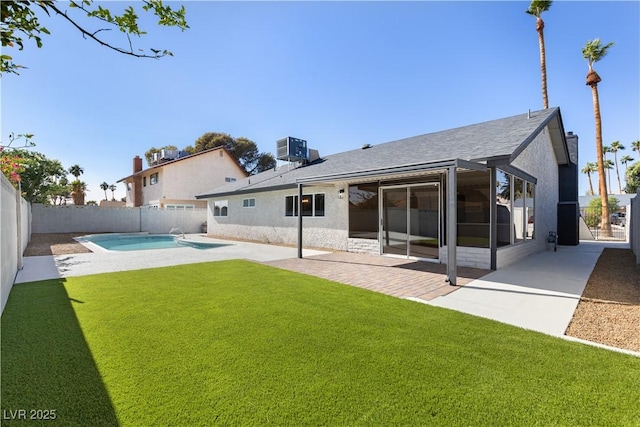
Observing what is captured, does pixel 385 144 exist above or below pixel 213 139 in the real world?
below

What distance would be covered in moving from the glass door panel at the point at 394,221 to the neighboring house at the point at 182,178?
23.5 m

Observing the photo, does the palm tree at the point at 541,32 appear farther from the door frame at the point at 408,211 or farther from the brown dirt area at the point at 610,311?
the door frame at the point at 408,211

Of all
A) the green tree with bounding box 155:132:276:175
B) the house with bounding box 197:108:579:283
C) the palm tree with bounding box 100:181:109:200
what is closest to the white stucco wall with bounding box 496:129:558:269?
the house with bounding box 197:108:579:283

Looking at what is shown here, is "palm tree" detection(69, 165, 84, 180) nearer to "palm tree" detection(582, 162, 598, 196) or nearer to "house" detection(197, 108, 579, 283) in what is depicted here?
"house" detection(197, 108, 579, 283)

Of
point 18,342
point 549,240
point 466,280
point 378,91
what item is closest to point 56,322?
point 18,342

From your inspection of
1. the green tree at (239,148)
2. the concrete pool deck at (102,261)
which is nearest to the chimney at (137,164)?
the green tree at (239,148)

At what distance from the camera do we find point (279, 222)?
53.4 ft

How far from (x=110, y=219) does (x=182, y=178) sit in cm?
710

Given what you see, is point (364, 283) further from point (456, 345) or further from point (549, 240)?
point (549, 240)

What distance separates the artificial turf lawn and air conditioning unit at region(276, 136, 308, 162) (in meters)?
15.0

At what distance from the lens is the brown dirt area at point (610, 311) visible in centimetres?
407

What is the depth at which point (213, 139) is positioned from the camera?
4228 cm

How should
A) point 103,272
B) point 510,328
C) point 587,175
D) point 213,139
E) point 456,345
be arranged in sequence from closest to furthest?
point 456,345 → point 510,328 → point 103,272 → point 213,139 → point 587,175

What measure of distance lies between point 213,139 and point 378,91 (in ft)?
Answer: 106
